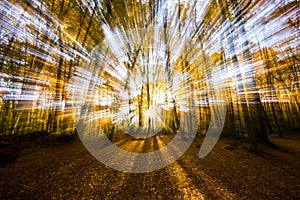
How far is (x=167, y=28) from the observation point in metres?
9.77

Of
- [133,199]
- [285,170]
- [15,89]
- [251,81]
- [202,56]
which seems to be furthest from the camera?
[15,89]

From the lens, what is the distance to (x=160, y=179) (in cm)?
374

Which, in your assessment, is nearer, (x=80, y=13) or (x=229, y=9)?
(x=229, y=9)

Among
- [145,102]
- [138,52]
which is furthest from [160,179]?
[145,102]

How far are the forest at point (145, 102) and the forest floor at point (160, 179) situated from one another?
0.11 ft

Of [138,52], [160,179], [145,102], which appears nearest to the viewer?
[160,179]

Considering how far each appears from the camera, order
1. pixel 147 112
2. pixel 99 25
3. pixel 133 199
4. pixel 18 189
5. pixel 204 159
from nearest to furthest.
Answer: pixel 133 199 < pixel 18 189 < pixel 204 159 < pixel 99 25 < pixel 147 112

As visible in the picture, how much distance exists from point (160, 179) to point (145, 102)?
15.0 m

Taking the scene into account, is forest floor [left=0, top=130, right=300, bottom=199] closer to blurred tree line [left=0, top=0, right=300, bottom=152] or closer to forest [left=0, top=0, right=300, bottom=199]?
forest [left=0, top=0, right=300, bottom=199]

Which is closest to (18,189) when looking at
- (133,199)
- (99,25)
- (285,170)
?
(133,199)

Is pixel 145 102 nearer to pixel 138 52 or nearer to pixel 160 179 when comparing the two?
pixel 138 52

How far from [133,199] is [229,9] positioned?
30.9 feet

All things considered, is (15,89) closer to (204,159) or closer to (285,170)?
(204,159)

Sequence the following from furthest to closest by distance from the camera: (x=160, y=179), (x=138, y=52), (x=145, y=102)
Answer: (x=145, y=102) → (x=138, y=52) → (x=160, y=179)
